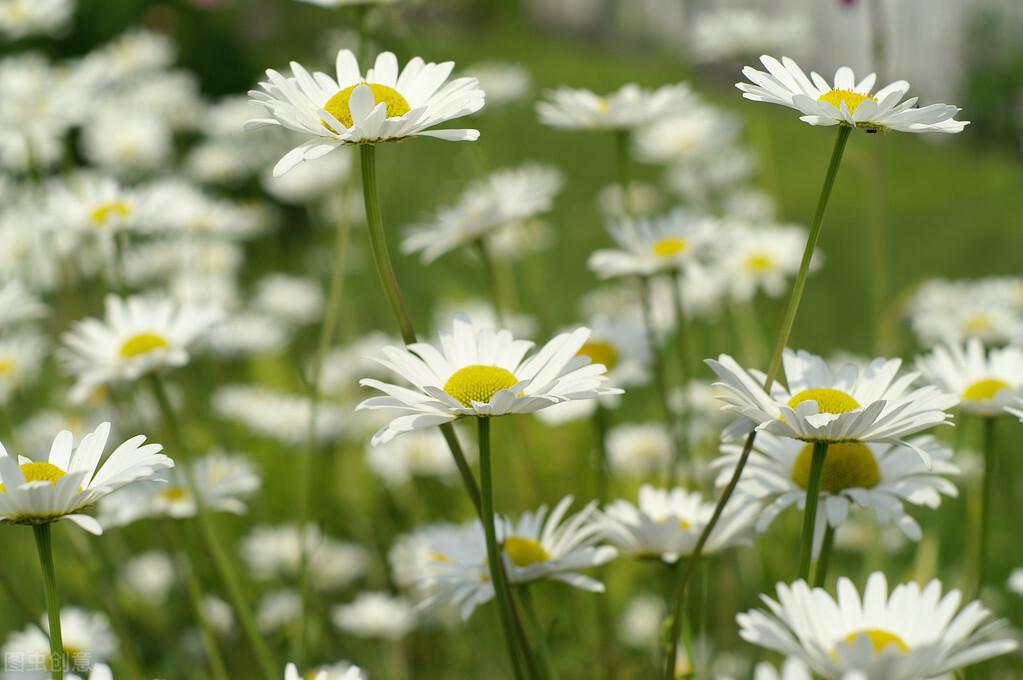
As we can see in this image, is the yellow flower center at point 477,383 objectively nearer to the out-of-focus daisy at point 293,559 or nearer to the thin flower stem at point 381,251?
the thin flower stem at point 381,251

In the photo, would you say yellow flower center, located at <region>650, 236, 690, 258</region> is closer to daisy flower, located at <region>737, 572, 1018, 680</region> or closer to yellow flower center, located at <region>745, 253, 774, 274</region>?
yellow flower center, located at <region>745, 253, 774, 274</region>

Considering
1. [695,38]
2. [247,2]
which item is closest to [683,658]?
[695,38]

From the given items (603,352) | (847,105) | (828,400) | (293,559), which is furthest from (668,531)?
(293,559)

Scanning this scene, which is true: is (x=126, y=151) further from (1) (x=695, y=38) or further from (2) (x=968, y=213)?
(2) (x=968, y=213)

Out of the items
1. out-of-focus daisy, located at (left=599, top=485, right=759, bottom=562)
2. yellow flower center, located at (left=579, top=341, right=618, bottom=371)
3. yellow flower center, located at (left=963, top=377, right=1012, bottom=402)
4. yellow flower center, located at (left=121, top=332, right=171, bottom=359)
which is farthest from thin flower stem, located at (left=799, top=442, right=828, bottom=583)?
yellow flower center, located at (left=121, top=332, right=171, bottom=359)

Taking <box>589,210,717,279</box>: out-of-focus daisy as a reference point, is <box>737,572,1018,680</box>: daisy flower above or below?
below

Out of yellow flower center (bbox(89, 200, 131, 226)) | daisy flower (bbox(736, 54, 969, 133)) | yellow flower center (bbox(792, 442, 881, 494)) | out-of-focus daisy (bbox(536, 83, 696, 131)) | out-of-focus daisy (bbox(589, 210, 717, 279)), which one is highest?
out-of-focus daisy (bbox(536, 83, 696, 131))

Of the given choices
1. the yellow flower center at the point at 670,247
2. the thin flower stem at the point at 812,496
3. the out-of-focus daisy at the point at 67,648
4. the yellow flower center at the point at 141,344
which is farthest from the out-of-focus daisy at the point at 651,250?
the out-of-focus daisy at the point at 67,648
